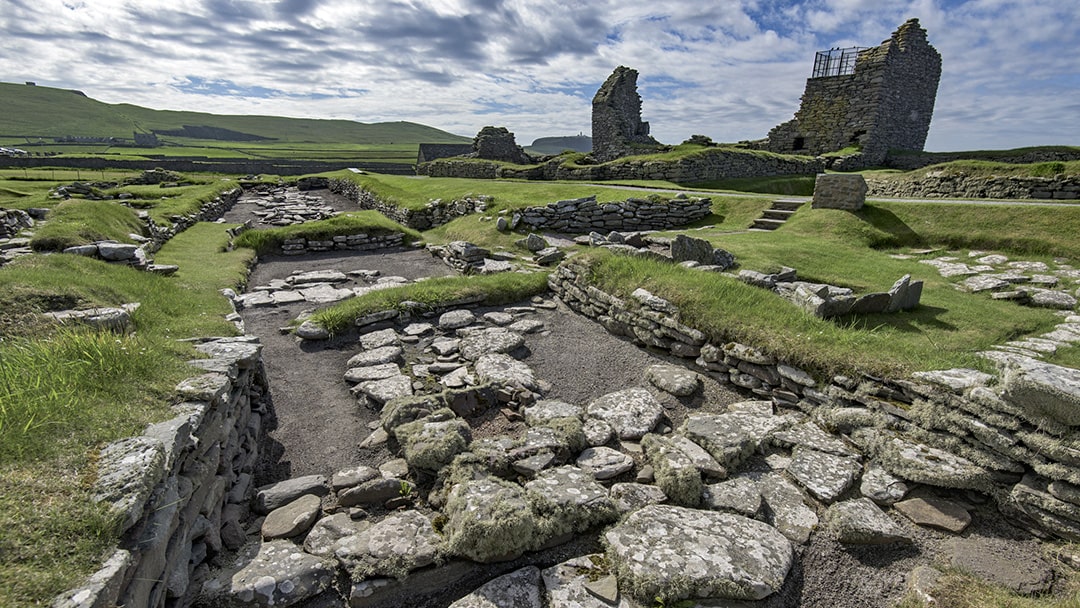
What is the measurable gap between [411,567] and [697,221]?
16194 mm

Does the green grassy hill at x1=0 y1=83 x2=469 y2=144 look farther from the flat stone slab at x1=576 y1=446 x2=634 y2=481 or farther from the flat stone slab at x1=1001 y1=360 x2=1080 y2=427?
the flat stone slab at x1=1001 y1=360 x2=1080 y2=427

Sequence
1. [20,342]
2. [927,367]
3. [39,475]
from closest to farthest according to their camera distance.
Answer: [39,475]
[20,342]
[927,367]

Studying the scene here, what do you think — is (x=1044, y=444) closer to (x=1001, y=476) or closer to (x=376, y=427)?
(x=1001, y=476)

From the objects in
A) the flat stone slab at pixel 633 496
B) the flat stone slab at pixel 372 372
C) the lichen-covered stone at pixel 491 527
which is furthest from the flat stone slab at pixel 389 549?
the flat stone slab at pixel 372 372

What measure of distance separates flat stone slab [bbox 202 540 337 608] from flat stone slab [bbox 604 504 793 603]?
2374mm

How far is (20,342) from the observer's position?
523 cm

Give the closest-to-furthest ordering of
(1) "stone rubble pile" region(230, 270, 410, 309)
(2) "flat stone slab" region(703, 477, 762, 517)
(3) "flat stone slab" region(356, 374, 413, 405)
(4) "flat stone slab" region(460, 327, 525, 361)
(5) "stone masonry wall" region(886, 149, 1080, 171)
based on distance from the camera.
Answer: (2) "flat stone slab" region(703, 477, 762, 517) → (3) "flat stone slab" region(356, 374, 413, 405) → (4) "flat stone slab" region(460, 327, 525, 361) → (1) "stone rubble pile" region(230, 270, 410, 309) → (5) "stone masonry wall" region(886, 149, 1080, 171)

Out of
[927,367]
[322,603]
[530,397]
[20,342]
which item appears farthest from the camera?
[530,397]

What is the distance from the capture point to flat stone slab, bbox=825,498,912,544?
425 centimetres

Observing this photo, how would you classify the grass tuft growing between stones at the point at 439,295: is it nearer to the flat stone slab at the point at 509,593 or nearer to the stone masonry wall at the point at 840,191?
the flat stone slab at the point at 509,593

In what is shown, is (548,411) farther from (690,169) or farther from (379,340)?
(690,169)

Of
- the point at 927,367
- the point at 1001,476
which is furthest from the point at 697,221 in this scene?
the point at 1001,476

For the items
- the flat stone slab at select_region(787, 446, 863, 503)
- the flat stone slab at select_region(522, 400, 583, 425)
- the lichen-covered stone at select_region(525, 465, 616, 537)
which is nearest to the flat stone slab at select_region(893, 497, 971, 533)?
the flat stone slab at select_region(787, 446, 863, 503)

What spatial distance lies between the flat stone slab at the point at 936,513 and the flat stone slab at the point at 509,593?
3.56 metres
